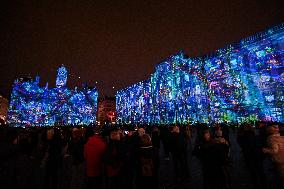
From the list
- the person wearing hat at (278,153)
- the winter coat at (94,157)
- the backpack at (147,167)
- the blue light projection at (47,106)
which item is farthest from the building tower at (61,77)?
the person wearing hat at (278,153)

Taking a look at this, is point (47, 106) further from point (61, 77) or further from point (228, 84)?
point (228, 84)

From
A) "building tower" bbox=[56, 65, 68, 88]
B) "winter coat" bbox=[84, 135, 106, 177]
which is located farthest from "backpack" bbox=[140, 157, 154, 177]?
"building tower" bbox=[56, 65, 68, 88]

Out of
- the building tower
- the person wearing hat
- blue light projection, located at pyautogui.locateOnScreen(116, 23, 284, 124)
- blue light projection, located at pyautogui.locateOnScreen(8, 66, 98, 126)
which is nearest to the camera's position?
the person wearing hat

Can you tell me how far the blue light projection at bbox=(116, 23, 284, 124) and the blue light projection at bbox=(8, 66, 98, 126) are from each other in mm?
41315

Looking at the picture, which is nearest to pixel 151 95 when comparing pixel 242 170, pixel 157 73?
pixel 157 73

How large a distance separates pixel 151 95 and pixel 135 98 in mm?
12857

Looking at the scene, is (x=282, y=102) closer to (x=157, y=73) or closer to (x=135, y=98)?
(x=157, y=73)

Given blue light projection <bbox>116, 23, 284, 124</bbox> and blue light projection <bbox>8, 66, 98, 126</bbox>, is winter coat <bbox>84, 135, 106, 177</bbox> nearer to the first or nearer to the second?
blue light projection <bbox>116, 23, 284, 124</bbox>

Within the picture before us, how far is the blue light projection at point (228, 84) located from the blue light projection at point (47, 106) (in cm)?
4131

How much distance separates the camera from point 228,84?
136ft

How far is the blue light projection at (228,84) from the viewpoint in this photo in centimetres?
3522

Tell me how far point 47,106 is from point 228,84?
→ 70.7m

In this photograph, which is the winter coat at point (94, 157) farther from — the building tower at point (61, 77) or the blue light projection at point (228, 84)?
the building tower at point (61, 77)

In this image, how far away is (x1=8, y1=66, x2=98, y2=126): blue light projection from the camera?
80562mm
